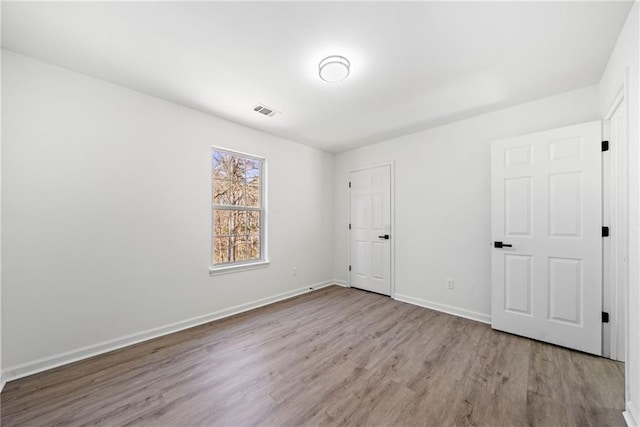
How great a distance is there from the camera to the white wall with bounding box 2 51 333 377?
6.33 feet

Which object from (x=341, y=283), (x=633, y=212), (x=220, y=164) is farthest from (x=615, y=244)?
(x=220, y=164)

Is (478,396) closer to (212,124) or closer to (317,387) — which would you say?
(317,387)

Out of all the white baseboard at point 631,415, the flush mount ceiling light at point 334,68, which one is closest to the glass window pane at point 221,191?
the flush mount ceiling light at point 334,68

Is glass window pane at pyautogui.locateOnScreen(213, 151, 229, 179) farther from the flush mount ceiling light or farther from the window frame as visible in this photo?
the flush mount ceiling light

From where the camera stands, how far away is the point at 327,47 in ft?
6.11

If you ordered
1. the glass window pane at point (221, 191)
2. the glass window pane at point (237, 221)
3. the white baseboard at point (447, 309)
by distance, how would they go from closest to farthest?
the white baseboard at point (447, 309) → the glass window pane at point (221, 191) → the glass window pane at point (237, 221)

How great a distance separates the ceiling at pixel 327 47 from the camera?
1.56 m

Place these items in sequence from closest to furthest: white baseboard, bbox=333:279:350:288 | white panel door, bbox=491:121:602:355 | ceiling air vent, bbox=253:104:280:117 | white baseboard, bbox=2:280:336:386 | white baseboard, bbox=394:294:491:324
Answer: white baseboard, bbox=2:280:336:386, white panel door, bbox=491:121:602:355, ceiling air vent, bbox=253:104:280:117, white baseboard, bbox=394:294:491:324, white baseboard, bbox=333:279:350:288

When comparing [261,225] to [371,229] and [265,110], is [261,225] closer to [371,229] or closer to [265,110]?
[265,110]

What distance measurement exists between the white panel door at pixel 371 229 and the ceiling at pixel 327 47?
4.92 ft

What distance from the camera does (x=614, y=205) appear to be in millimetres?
2152

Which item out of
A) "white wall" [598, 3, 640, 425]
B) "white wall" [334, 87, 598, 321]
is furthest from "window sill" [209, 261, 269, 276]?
"white wall" [598, 3, 640, 425]

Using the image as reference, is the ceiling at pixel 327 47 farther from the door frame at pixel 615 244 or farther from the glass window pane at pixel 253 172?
the glass window pane at pixel 253 172

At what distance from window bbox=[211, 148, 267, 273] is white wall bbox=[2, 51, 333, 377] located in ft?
0.57
